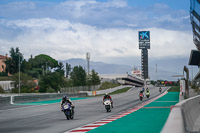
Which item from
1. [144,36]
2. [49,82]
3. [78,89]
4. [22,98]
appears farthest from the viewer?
[144,36]

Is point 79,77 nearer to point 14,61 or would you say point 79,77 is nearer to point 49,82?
point 49,82

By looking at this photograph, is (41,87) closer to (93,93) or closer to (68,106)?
(93,93)

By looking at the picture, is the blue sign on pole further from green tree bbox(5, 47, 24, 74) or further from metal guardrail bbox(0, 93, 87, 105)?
metal guardrail bbox(0, 93, 87, 105)

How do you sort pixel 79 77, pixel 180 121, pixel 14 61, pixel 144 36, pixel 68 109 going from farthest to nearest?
pixel 144 36, pixel 14 61, pixel 79 77, pixel 68 109, pixel 180 121

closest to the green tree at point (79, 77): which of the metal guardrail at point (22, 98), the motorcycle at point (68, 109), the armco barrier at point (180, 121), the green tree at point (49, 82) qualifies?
the green tree at point (49, 82)

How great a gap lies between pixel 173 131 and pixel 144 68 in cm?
12566

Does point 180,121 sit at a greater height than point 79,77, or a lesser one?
lesser

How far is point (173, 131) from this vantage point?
17.5ft

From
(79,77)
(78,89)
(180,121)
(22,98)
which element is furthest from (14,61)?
(180,121)

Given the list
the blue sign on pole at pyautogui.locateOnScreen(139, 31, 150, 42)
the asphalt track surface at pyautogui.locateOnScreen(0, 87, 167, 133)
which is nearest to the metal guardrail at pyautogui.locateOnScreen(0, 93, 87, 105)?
the asphalt track surface at pyautogui.locateOnScreen(0, 87, 167, 133)

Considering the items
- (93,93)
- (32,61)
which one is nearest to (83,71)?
(93,93)

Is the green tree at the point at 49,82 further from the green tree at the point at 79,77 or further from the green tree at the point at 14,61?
the green tree at the point at 14,61

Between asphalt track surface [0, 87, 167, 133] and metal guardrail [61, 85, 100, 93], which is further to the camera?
metal guardrail [61, 85, 100, 93]

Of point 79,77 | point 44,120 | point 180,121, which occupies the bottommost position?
point 44,120
